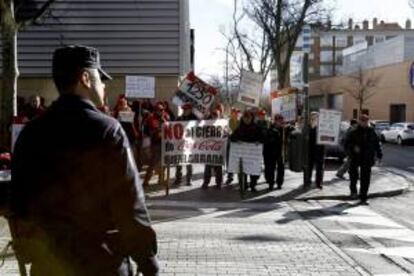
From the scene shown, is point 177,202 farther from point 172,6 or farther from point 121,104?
point 172,6

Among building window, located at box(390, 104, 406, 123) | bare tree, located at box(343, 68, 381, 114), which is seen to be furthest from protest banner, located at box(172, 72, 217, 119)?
bare tree, located at box(343, 68, 381, 114)

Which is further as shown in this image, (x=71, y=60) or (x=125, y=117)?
(x=125, y=117)

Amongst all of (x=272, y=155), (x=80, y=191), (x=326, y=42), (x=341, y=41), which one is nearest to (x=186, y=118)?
(x=272, y=155)

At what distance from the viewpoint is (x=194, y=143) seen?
1576 cm

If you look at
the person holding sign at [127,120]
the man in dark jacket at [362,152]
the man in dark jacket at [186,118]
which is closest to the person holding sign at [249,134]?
the man in dark jacket at [186,118]

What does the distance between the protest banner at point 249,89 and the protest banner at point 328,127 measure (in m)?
1.52

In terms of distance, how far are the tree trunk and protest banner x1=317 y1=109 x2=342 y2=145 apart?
6.47 metres

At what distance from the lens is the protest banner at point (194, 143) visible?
1548cm

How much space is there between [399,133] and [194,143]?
109 feet

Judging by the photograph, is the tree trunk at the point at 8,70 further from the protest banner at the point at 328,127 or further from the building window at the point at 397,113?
the building window at the point at 397,113

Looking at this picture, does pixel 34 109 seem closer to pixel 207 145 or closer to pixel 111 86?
pixel 207 145

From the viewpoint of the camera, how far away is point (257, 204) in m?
13.9

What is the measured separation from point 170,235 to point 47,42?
13015 mm

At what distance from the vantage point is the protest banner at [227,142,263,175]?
1540cm
